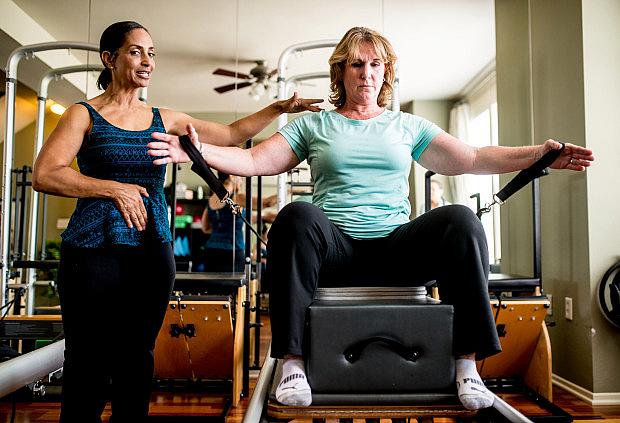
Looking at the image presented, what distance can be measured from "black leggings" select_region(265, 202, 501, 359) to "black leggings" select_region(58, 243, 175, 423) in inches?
16.7

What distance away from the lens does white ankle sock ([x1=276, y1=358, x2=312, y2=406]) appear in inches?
38.2

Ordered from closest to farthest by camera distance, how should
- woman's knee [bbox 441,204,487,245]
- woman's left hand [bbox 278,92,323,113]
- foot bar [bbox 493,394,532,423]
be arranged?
foot bar [bbox 493,394,532,423] < woman's knee [bbox 441,204,487,245] < woman's left hand [bbox 278,92,323,113]

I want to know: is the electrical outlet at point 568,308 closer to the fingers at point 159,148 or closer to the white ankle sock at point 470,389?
the white ankle sock at point 470,389

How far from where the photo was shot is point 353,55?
1377 mm

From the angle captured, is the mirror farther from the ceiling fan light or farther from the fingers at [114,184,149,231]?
the fingers at [114,184,149,231]

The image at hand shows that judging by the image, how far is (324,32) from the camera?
4434 millimetres

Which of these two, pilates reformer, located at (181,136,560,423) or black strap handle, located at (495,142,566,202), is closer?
pilates reformer, located at (181,136,560,423)

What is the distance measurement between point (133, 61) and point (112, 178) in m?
0.32

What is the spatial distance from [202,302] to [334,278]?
1225mm

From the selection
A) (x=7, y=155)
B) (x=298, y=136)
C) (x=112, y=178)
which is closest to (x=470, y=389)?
(x=298, y=136)

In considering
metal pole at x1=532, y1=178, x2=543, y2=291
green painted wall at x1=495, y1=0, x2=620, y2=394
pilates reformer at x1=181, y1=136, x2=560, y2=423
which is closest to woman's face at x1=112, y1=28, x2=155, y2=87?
pilates reformer at x1=181, y1=136, x2=560, y2=423

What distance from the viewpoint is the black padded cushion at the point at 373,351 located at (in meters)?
1.01

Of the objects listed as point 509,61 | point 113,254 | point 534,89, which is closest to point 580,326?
point 534,89

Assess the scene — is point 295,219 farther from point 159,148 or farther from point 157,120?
point 157,120
